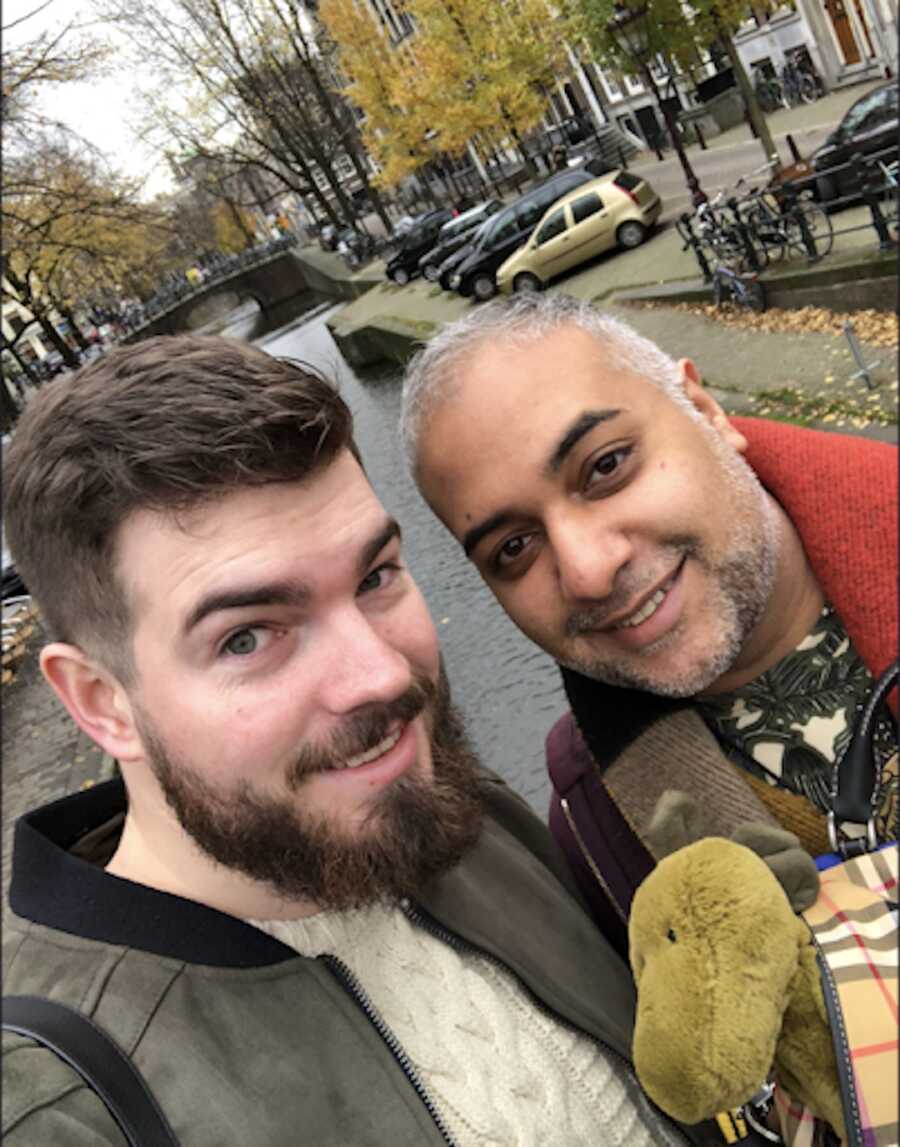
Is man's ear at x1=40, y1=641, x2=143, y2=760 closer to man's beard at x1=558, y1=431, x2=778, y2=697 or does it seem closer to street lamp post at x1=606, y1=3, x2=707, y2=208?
man's beard at x1=558, y1=431, x2=778, y2=697

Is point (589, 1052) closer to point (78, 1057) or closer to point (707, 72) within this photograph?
point (78, 1057)

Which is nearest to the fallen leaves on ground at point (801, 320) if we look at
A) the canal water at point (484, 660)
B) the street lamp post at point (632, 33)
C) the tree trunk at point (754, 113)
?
the tree trunk at point (754, 113)

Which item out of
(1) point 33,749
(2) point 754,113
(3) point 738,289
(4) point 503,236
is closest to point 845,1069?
(1) point 33,749

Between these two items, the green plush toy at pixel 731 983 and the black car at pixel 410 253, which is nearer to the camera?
the green plush toy at pixel 731 983

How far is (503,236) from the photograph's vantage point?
18250mm

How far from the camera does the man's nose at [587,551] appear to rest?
1479mm

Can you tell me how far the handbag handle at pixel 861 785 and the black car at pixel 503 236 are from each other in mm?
18149

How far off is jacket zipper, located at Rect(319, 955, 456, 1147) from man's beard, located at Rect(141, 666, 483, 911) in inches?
4.9

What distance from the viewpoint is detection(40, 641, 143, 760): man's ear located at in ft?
4.61

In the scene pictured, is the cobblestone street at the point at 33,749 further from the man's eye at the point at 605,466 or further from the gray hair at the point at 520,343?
the man's eye at the point at 605,466

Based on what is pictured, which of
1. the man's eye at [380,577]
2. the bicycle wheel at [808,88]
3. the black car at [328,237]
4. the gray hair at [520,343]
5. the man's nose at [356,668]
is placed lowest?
the man's nose at [356,668]

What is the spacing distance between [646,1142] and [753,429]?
1288 millimetres

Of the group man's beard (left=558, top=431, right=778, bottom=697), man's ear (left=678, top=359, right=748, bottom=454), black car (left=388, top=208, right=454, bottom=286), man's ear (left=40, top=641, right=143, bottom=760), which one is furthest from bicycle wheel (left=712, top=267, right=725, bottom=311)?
black car (left=388, top=208, right=454, bottom=286)

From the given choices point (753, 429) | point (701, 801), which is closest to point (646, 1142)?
point (701, 801)
